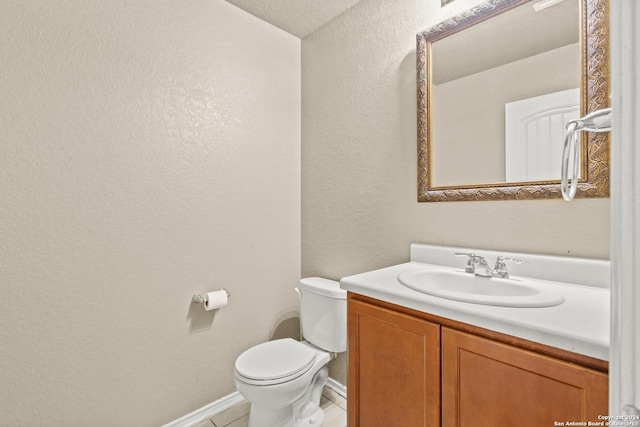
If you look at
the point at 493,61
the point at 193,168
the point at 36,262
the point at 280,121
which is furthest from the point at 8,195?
the point at 493,61

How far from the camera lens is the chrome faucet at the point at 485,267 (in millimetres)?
1206

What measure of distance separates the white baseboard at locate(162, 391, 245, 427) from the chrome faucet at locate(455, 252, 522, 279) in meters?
1.50

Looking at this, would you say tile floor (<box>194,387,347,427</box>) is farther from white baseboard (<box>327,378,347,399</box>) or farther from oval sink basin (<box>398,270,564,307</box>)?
oval sink basin (<box>398,270,564,307</box>)

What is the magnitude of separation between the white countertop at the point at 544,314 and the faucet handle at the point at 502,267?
103 mm

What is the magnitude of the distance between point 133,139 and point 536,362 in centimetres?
176

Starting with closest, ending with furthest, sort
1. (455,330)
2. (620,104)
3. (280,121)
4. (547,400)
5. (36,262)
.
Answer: (620,104)
(547,400)
(455,330)
(36,262)
(280,121)

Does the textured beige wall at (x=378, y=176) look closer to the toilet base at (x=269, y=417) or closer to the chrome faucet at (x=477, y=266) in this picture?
the chrome faucet at (x=477, y=266)

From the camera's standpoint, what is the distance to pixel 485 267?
48.3 inches

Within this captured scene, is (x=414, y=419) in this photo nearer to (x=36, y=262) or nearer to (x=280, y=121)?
(x=36, y=262)

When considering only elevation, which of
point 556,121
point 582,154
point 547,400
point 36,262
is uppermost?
point 556,121

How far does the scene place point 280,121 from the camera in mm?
2070

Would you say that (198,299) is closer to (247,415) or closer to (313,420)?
(247,415)

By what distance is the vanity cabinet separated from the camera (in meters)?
0.72

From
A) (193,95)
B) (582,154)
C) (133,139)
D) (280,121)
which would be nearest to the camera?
(582,154)
